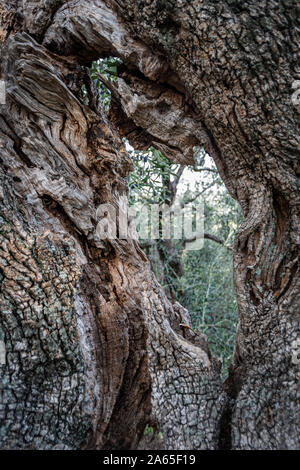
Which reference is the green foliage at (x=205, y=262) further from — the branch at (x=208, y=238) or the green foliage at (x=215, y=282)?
the branch at (x=208, y=238)

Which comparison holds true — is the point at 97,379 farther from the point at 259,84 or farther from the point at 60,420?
the point at 259,84

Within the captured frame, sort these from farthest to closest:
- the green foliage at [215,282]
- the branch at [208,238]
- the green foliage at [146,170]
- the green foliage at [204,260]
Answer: the branch at [208,238] < the green foliage at [215,282] < the green foliage at [204,260] < the green foliage at [146,170]

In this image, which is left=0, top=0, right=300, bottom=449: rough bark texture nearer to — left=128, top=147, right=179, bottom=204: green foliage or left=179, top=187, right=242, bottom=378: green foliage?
left=128, top=147, right=179, bottom=204: green foliage

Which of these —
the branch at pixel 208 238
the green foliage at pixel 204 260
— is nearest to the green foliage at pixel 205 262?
the green foliage at pixel 204 260

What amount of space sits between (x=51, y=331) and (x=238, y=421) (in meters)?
0.95

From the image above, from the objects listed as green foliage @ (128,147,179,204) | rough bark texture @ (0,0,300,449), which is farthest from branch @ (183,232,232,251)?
rough bark texture @ (0,0,300,449)

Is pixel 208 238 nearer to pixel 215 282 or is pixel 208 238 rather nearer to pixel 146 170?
pixel 215 282

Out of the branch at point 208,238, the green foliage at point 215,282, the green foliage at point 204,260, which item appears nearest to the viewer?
the green foliage at point 204,260

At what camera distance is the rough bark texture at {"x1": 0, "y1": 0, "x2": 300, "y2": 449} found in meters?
1.57

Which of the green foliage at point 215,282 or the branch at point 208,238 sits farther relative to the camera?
the branch at point 208,238

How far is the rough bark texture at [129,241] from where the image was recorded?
1.57 meters

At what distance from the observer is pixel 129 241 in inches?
79.8

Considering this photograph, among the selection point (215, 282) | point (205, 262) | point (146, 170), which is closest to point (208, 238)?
point (205, 262)

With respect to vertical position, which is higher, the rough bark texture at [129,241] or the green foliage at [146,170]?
the green foliage at [146,170]
